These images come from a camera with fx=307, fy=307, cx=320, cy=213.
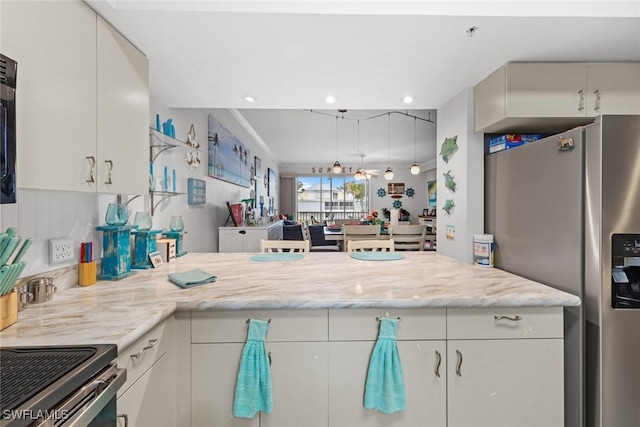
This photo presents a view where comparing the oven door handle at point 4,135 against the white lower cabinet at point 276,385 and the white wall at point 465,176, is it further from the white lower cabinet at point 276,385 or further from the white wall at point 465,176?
the white wall at point 465,176

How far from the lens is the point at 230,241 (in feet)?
A: 11.3

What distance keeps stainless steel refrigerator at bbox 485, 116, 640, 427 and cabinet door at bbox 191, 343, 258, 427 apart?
1.50 meters

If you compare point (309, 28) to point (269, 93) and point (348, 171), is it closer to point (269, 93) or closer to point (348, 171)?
point (269, 93)

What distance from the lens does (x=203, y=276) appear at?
158 centimetres

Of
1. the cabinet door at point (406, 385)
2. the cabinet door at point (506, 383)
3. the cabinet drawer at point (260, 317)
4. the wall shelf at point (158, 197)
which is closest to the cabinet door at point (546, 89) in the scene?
the cabinet door at point (506, 383)

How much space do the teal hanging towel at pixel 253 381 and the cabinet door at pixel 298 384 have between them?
4cm

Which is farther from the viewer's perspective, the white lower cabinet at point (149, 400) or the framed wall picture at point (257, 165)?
the framed wall picture at point (257, 165)

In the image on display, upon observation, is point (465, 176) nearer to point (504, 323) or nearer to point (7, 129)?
point (504, 323)

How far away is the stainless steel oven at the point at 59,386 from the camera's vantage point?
61 centimetres

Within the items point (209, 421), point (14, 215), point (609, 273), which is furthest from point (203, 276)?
point (609, 273)

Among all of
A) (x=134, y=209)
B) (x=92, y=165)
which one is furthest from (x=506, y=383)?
(x=134, y=209)

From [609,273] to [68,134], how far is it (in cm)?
213

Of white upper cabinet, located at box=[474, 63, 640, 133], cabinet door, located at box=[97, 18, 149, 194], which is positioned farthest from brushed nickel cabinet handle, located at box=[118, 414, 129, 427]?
white upper cabinet, located at box=[474, 63, 640, 133]

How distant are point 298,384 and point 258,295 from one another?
0.41 m
